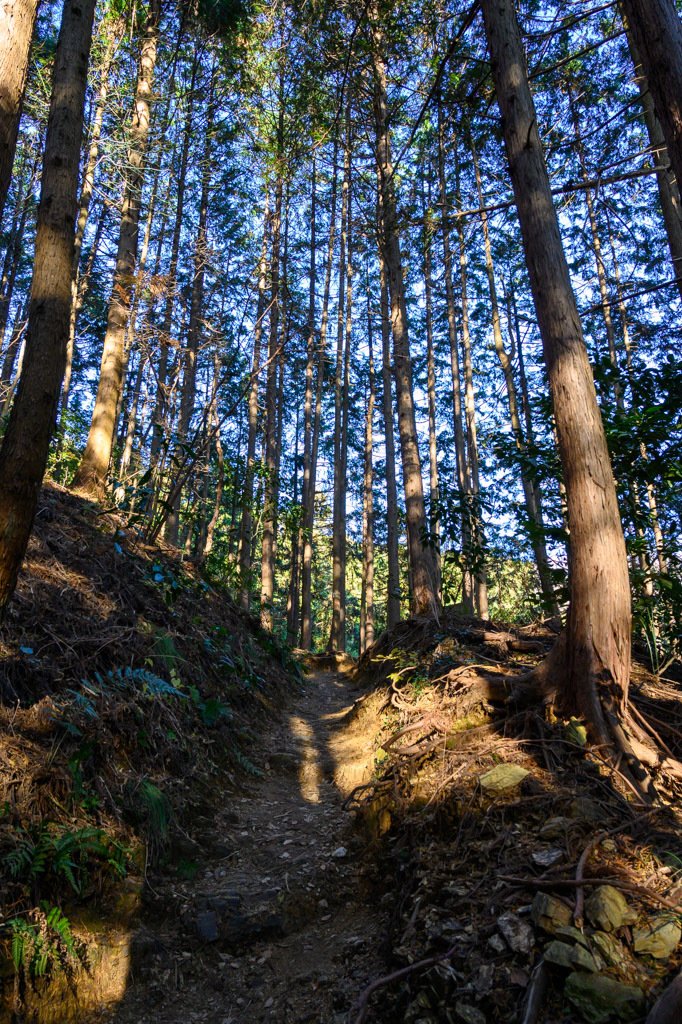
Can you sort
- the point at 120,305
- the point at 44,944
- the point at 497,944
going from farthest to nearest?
the point at 120,305 → the point at 44,944 → the point at 497,944

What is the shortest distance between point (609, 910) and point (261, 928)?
6.97 feet

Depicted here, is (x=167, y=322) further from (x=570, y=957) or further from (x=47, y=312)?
(x=570, y=957)

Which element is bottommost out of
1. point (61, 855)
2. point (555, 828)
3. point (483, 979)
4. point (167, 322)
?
point (483, 979)

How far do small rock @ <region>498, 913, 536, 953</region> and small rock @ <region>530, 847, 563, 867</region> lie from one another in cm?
32

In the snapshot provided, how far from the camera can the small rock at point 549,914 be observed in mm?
2195

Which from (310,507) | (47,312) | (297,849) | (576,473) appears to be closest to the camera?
(47,312)

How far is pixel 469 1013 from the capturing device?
2055mm

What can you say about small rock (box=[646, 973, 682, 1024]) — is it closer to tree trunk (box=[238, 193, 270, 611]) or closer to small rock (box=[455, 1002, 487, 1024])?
small rock (box=[455, 1002, 487, 1024])

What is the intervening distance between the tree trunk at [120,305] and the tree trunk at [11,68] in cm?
417

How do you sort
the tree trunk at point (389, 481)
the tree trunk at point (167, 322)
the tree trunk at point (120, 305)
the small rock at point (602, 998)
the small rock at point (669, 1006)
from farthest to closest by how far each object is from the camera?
1. the tree trunk at point (389, 481)
2. the tree trunk at point (167, 322)
3. the tree trunk at point (120, 305)
4. the small rock at point (602, 998)
5. the small rock at point (669, 1006)

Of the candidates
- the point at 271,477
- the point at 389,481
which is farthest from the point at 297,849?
the point at 389,481

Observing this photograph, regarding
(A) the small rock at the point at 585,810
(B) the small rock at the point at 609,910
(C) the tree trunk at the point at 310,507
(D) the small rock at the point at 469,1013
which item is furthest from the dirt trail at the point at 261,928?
(C) the tree trunk at the point at 310,507

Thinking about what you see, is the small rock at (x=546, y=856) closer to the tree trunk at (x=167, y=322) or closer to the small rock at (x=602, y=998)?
the small rock at (x=602, y=998)

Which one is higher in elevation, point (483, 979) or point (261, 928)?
point (483, 979)
